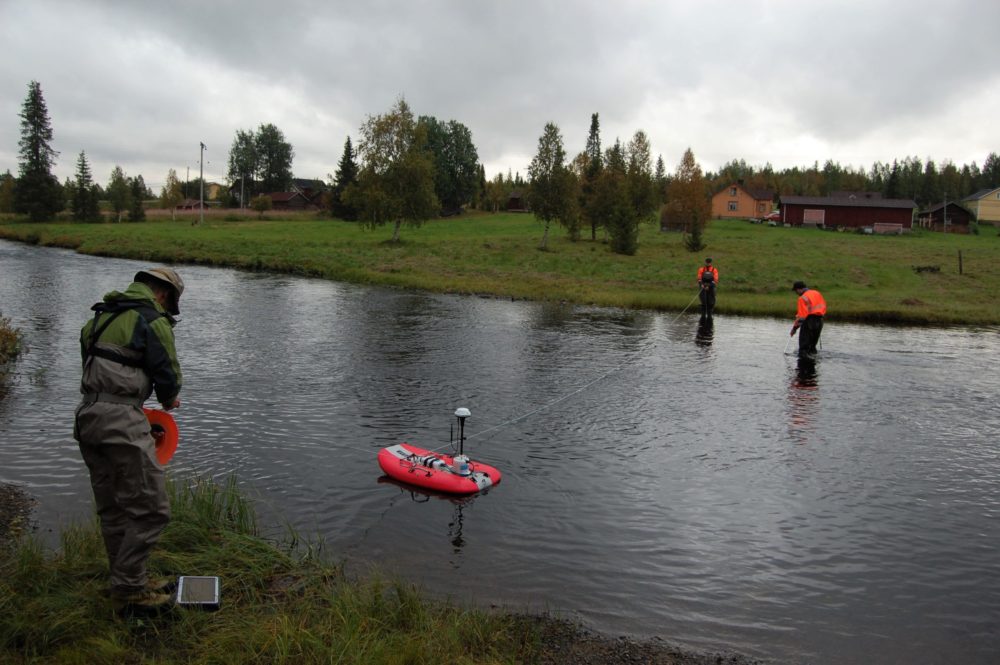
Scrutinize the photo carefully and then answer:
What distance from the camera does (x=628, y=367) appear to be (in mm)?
20484

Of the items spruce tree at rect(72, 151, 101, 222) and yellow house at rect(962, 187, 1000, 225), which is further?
yellow house at rect(962, 187, 1000, 225)

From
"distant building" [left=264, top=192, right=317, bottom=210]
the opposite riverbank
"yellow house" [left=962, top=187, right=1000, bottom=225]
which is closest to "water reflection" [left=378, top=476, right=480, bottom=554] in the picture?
the opposite riverbank

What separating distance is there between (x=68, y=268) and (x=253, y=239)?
64.1 ft

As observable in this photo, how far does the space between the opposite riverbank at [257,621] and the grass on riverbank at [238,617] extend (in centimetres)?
1

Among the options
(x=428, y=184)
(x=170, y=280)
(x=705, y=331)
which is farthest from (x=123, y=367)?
(x=428, y=184)

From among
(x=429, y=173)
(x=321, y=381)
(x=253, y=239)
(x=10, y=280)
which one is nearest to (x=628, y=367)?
(x=321, y=381)

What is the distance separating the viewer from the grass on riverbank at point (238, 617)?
5.80 meters

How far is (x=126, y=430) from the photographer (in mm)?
6074

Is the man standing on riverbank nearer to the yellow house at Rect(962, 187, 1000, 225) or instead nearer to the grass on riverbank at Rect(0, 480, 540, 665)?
the grass on riverbank at Rect(0, 480, 540, 665)

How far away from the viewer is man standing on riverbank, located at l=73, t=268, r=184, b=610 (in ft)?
19.9

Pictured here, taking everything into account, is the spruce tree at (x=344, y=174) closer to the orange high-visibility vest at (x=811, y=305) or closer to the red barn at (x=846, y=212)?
the red barn at (x=846, y=212)

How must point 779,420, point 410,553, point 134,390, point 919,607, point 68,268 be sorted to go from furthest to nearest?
point 68,268, point 779,420, point 410,553, point 919,607, point 134,390

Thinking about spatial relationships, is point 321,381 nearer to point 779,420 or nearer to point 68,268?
point 779,420

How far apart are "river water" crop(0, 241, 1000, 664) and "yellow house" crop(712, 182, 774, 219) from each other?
8677 centimetres
